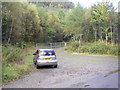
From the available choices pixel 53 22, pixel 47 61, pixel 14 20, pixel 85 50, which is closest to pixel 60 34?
pixel 53 22

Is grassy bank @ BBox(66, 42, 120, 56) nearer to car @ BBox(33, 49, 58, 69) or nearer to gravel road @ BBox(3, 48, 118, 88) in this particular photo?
gravel road @ BBox(3, 48, 118, 88)

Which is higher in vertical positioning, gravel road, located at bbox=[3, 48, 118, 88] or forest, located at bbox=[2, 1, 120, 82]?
forest, located at bbox=[2, 1, 120, 82]

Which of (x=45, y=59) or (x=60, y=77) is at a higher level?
(x=45, y=59)

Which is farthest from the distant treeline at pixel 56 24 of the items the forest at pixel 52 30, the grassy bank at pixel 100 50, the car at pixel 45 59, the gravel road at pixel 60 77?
the gravel road at pixel 60 77

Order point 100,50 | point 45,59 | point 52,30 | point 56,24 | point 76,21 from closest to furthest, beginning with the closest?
1. point 45,59
2. point 100,50
3. point 76,21
4. point 52,30
5. point 56,24

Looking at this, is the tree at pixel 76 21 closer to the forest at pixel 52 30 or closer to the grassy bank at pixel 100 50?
the forest at pixel 52 30

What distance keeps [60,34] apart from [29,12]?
46.9ft

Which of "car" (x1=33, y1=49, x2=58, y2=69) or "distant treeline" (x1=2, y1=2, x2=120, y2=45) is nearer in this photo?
"car" (x1=33, y1=49, x2=58, y2=69)

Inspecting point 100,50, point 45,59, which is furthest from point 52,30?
point 45,59

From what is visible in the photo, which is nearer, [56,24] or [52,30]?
[52,30]

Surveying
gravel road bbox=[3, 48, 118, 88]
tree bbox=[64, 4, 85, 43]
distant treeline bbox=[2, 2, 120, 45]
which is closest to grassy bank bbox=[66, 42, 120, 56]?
distant treeline bbox=[2, 2, 120, 45]

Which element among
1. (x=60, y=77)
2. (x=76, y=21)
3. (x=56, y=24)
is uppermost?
(x=56, y=24)

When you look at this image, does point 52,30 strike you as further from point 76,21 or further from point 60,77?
point 60,77

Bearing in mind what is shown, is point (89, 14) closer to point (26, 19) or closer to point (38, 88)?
point (26, 19)
